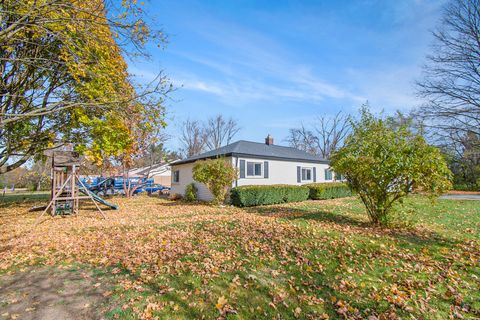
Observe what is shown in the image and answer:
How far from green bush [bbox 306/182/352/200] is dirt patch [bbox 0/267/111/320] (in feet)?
45.1

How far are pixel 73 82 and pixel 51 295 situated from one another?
9.04 metres

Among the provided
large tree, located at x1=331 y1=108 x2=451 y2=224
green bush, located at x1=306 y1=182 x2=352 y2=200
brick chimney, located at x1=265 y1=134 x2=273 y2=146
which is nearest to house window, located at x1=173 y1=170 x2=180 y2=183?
brick chimney, located at x1=265 y1=134 x2=273 y2=146

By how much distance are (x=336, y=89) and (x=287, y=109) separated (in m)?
4.72

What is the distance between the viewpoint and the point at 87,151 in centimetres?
955

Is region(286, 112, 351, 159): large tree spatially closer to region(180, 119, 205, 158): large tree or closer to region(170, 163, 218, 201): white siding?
region(180, 119, 205, 158): large tree

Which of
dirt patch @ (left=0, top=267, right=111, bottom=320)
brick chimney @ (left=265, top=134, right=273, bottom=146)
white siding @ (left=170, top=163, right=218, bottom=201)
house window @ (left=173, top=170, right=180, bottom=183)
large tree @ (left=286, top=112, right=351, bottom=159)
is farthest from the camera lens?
large tree @ (left=286, top=112, right=351, bottom=159)

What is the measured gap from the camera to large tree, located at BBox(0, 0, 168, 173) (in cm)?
550

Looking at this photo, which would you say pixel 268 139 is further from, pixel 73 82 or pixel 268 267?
pixel 268 267

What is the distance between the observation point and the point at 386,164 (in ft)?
21.7

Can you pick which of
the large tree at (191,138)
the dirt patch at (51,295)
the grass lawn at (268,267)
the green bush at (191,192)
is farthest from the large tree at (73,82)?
the large tree at (191,138)

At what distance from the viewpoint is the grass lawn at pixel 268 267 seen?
3193 mm

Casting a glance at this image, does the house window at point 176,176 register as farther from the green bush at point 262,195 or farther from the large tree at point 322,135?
the large tree at point 322,135

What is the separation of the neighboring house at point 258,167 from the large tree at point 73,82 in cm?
665

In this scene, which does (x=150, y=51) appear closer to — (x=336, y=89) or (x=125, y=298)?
(x=125, y=298)
